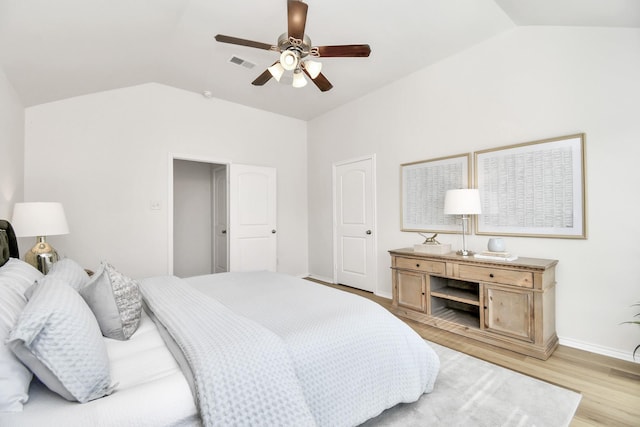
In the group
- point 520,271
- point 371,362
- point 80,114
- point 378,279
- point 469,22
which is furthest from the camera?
point 378,279

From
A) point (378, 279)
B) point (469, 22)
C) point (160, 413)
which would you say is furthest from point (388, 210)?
point (160, 413)

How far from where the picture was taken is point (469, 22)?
8.79ft

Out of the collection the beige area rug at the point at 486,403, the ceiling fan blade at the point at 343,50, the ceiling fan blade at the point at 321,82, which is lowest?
the beige area rug at the point at 486,403

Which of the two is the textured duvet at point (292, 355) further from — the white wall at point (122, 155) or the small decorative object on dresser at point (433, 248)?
the white wall at point (122, 155)

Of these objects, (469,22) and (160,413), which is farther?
(469,22)

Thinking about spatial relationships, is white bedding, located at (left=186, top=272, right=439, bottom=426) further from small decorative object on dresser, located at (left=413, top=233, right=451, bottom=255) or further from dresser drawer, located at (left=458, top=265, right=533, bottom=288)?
small decorative object on dresser, located at (left=413, top=233, right=451, bottom=255)

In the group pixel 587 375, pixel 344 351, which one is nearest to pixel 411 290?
pixel 587 375

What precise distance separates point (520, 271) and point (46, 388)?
2916 millimetres

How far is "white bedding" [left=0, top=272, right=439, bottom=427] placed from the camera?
947 millimetres

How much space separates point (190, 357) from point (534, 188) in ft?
9.76

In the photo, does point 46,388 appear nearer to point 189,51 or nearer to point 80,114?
point 189,51

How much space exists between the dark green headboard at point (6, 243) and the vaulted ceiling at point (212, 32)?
1225 mm

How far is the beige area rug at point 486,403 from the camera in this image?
1.59m

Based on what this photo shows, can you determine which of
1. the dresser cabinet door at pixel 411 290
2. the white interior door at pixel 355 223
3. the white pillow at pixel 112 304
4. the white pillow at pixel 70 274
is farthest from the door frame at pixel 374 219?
the white pillow at pixel 70 274
